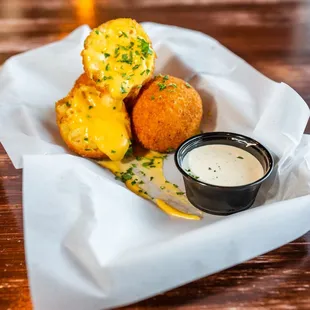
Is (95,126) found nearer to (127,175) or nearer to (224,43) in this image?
(127,175)

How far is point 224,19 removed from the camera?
2963 mm

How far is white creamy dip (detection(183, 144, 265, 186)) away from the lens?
59.7 inches

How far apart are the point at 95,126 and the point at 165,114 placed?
239 millimetres

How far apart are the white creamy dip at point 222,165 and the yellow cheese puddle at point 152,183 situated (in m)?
0.10

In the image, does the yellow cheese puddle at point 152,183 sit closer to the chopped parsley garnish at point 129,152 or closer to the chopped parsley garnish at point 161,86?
the chopped parsley garnish at point 129,152

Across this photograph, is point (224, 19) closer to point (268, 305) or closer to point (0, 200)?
point (0, 200)

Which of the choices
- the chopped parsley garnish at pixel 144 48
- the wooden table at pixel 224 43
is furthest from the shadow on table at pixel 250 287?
the chopped parsley garnish at pixel 144 48

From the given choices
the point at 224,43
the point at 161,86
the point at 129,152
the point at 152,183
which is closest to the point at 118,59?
the point at 161,86

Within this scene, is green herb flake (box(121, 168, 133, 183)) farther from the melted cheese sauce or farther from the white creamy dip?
the white creamy dip

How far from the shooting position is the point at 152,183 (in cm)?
167

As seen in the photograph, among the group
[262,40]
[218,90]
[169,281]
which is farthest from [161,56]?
[169,281]

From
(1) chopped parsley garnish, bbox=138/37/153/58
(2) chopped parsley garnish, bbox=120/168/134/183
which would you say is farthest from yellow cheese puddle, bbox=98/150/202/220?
(1) chopped parsley garnish, bbox=138/37/153/58

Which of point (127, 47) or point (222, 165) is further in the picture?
point (127, 47)

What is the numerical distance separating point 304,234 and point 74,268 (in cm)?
63
